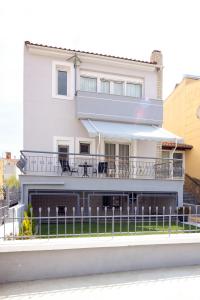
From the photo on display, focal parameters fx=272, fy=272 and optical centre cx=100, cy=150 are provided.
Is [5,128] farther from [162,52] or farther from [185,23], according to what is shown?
[185,23]

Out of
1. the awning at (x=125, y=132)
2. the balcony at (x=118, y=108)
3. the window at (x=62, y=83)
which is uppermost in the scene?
the window at (x=62, y=83)

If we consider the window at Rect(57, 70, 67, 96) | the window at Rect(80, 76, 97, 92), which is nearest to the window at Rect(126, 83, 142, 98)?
the window at Rect(80, 76, 97, 92)

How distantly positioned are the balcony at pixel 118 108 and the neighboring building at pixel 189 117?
10.3 meters

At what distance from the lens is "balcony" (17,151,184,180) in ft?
58.7

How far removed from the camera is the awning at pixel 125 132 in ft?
57.6

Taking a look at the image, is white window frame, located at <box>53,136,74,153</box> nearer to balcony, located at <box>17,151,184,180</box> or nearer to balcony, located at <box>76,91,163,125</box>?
balcony, located at <box>17,151,184,180</box>

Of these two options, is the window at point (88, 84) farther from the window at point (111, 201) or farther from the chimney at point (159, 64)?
the window at point (111, 201)

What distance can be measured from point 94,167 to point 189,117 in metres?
16.4

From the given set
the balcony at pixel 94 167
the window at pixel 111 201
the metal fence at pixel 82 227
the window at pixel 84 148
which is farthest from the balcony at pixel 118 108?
the metal fence at pixel 82 227

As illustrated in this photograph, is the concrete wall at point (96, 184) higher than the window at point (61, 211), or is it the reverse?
the concrete wall at point (96, 184)

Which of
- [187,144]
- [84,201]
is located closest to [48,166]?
[84,201]

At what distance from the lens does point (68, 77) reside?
65.1 ft

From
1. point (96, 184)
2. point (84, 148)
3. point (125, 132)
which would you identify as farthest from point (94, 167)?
point (125, 132)

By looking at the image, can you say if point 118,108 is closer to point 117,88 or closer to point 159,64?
point 117,88
